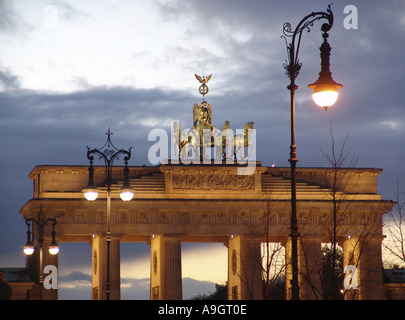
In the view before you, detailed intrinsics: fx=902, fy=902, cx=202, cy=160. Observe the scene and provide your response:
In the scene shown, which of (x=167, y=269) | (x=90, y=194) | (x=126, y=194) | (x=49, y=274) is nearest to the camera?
(x=126, y=194)

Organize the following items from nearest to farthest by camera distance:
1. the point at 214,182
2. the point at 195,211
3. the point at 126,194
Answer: the point at 126,194 → the point at 195,211 → the point at 214,182

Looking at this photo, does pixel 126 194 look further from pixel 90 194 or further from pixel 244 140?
pixel 244 140

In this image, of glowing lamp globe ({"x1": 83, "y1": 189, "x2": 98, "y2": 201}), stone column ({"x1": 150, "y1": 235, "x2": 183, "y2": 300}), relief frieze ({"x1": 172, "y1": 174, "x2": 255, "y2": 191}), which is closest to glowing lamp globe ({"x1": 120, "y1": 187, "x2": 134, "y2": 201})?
glowing lamp globe ({"x1": 83, "y1": 189, "x2": 98, "y2": 201})

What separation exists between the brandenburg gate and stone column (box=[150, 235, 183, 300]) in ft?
0.30

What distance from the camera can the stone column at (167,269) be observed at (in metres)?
82.1

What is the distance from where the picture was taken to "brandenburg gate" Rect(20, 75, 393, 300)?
270ft

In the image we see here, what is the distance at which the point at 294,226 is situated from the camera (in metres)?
26.5

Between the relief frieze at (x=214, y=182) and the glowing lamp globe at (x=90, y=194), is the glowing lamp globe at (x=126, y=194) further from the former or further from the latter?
the relief frieze at (x=214, y=182)

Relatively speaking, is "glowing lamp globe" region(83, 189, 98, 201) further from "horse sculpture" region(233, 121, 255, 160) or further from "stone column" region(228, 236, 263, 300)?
"horse sculpture" region(233, 121, 255, 160)

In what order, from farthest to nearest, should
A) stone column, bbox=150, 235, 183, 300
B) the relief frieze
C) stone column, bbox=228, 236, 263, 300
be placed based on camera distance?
the relief frieze
stone column, bbox=150, 235, 183, 300
stone column, bbox=228, 236, 263, 300

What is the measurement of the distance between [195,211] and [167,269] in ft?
20.1

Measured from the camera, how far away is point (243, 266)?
79562 millimetres

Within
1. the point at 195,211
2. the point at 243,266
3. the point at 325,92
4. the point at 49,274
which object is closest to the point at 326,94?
the point at 325,92
